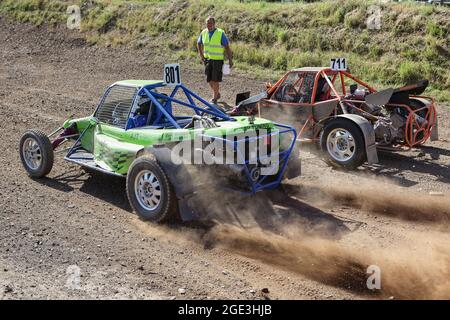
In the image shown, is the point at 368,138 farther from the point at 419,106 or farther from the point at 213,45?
the point at 213,45


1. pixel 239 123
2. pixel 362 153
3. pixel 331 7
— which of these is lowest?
pixel 362 153

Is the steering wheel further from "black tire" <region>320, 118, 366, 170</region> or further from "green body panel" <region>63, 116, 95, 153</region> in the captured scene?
"green body panel" <region>63, 116, 95, 153</region>

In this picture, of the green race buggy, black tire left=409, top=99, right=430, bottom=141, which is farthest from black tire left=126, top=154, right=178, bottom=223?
black tire left=409, top=99, right=430, bottom=141

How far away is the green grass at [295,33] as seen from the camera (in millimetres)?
14648

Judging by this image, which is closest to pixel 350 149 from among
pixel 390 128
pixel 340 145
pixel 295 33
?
pixel 340 145

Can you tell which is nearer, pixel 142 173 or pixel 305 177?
pixel 142 173

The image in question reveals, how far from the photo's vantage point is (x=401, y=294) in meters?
4.61

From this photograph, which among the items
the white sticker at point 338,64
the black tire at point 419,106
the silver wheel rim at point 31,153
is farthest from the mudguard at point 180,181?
the black tire at point 419,106

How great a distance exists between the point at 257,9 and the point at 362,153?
491 inches

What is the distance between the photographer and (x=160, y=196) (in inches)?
235

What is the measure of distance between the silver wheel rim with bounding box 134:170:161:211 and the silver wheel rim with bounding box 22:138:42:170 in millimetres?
2067

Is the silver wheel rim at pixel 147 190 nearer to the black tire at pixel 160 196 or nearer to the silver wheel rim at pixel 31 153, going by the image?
the black tire at pixel 160 196
